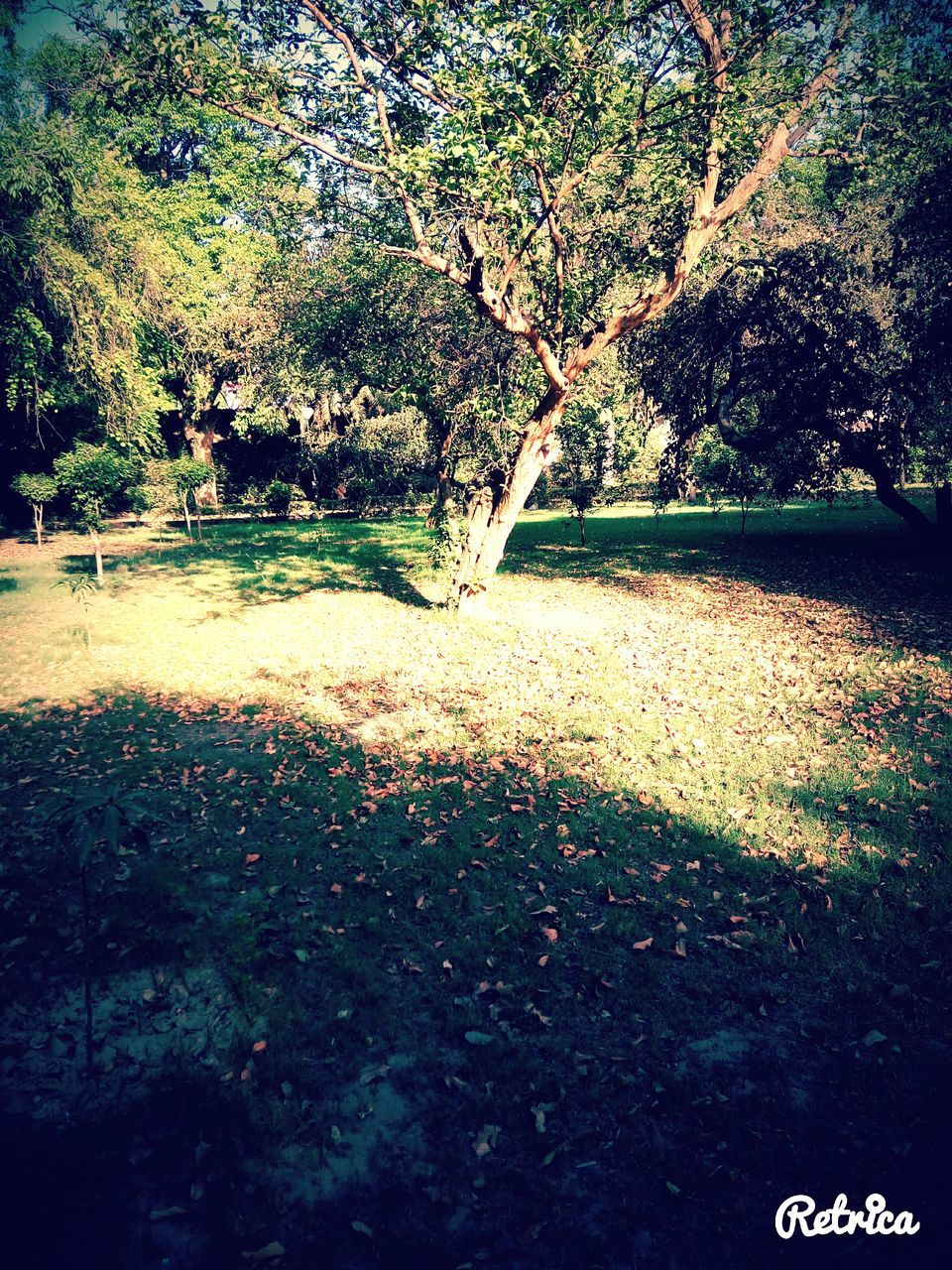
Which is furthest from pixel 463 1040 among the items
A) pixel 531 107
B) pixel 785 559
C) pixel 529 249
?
pixel 785 559

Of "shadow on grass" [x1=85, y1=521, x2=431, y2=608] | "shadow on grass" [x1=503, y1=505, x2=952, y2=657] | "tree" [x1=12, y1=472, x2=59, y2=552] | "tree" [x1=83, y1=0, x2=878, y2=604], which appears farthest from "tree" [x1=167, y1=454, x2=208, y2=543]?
"tree" [x1=83, y1=0, x2=878, y2=604]

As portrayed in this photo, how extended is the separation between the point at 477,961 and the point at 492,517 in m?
9.46

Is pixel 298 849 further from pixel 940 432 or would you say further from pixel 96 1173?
pixel 940 432

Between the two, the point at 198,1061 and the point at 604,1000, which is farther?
the point at 604,1000

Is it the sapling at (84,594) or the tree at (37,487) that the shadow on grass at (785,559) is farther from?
the tree at (37,487)

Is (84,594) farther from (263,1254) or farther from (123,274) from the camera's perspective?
(263,1254)

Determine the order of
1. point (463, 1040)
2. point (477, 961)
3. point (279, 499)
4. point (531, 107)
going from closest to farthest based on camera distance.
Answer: point (463, 1040), point (477, 961), point (531, 107), point (279, 499)

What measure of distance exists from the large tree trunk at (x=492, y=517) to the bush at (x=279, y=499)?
751 inches

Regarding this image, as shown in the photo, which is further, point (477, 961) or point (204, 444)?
point (204, 444)

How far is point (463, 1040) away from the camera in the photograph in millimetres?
3562

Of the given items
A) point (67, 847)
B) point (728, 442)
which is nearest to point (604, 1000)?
Result: point (67, 847)

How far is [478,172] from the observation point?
7.50 m

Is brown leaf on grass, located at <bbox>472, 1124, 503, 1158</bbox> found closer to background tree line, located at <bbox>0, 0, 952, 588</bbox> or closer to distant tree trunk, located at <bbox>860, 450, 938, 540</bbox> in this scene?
background tree line, located at <bbox>0, 0, 952, 588</bbox>

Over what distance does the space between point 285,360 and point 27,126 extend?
9.44 metres
